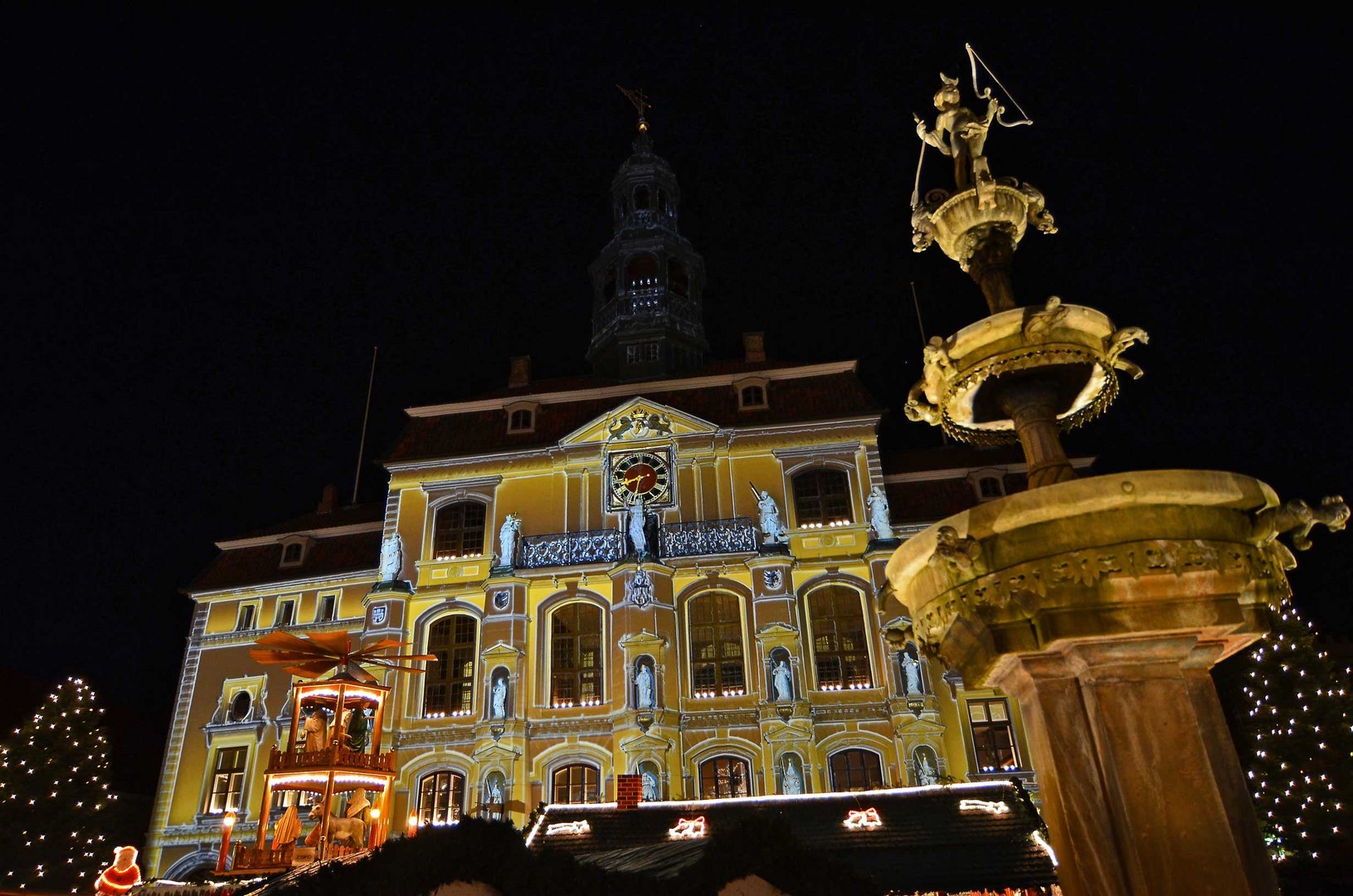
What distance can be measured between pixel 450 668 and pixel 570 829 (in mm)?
10029

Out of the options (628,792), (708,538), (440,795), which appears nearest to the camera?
(628,792)

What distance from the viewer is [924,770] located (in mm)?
22344

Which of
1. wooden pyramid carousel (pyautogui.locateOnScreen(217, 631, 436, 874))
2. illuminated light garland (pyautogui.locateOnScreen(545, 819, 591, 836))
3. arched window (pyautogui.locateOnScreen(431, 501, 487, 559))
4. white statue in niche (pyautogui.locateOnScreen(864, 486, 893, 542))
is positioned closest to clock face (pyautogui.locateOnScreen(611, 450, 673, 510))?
arched window (pyautogui.locateOnScreen(431, 501, 487, 559))

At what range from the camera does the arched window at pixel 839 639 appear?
2433 cm

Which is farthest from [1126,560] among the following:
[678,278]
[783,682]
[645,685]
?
[678,278]

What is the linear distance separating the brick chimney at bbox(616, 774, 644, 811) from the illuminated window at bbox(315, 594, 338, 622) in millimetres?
14175

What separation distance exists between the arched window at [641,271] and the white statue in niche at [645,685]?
53.2 feet

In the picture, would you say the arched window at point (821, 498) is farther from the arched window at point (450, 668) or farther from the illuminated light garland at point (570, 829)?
the illuminated light garland at point (570, 829)

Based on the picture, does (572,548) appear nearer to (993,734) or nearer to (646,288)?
(646,288)

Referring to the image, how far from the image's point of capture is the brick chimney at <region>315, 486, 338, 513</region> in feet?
115

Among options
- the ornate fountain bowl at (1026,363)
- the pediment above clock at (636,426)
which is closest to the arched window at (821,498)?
the pediment above clock at (636,426)

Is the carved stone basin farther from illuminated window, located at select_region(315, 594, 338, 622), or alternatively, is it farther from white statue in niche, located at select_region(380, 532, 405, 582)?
illuminated window, located at select_region(315, 594, 338, 622)

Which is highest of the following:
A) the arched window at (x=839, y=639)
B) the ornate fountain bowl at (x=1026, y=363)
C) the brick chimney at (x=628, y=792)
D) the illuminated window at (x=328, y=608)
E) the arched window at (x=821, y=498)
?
the arched window at (x=821, y=498)

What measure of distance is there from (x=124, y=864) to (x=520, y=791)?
1117cm
